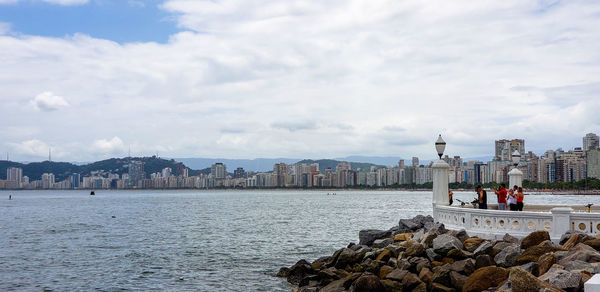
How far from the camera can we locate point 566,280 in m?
11.6

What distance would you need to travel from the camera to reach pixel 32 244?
40.0m

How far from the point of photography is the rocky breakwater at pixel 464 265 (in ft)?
40.5

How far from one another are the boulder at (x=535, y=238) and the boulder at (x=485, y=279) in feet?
8.00

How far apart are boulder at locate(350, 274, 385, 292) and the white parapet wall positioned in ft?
13.4

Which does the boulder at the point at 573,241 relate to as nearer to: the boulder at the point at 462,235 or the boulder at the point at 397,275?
the boulder at the point at 462,235

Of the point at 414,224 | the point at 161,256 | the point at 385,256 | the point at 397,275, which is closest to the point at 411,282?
the point at 397,275

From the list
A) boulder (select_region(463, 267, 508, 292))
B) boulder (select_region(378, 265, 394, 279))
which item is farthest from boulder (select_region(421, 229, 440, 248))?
boulder (select_region(463, 267, 508, 292))

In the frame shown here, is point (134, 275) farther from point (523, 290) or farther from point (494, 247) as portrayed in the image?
point (523, 290)

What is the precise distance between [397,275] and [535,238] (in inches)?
150

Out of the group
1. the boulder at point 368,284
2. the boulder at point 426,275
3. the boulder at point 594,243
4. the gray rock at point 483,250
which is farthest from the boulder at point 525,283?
the boulder at point 368,284

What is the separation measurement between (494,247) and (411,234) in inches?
244

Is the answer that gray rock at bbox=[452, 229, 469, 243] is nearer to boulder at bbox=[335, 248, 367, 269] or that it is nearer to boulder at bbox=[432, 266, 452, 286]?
boulder at bbox=[432, 266, 452, 286]

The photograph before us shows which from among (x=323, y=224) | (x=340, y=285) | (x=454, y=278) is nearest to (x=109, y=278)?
(x=340, y=285)

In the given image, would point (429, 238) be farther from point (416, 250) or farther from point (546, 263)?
point (546, 263)
